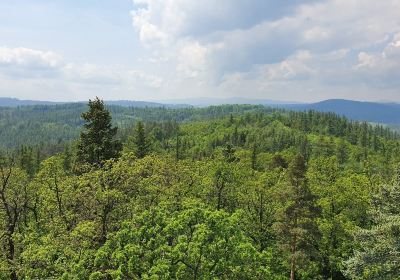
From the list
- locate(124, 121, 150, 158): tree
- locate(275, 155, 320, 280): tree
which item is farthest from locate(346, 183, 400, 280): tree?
locate(124, 121, 150, 158): tree

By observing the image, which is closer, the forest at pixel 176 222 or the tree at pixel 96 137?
the forest at pixel 176 222

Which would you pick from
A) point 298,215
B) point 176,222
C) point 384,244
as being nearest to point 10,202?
point 176,222

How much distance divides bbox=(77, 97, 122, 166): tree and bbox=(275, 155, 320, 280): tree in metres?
23.1

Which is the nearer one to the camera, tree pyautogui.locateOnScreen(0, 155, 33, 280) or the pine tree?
tree pyautogui.locateOnScreen(0, 155, 33, 280)

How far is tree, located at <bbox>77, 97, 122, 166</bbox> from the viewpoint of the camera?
155ft

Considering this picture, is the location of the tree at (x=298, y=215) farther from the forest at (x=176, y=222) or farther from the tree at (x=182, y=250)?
the tree at (x=182, y=250)

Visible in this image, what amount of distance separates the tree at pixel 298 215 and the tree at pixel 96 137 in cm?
2306

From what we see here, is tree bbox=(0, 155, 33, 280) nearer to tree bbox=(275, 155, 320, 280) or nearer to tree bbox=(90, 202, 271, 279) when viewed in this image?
tree bbox=(90, 202, 271, 279)

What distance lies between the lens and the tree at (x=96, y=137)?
155 ft

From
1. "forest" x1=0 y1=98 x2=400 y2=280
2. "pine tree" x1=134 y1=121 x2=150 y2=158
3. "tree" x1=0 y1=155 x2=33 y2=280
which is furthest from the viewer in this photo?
"pine tree" x1=134 y1=121 x2=150 y2=158

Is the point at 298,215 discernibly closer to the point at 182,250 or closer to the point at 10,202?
the point at 182,250

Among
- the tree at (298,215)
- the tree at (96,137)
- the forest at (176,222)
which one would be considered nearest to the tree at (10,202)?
the forest at (176,222)

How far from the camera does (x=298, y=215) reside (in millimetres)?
34094

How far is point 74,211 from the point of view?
33250mm
